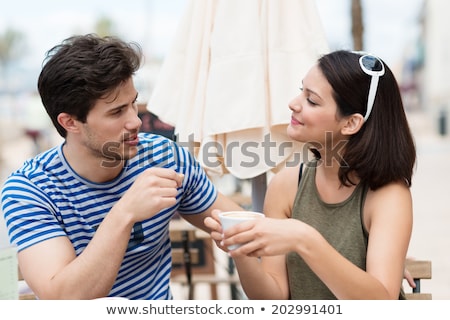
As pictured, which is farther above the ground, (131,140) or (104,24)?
(104,24)

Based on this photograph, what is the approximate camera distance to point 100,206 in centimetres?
192

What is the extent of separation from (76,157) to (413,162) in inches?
45.5

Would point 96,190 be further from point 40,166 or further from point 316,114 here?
point 316,114

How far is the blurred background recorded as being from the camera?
5.39 meters

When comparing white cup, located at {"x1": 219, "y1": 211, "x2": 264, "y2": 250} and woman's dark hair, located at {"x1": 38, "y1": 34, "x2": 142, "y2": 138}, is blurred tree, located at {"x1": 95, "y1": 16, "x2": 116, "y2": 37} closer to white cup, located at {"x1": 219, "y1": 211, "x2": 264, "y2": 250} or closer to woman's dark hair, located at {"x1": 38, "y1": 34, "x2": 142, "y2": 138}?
woman's dark hair, located at {"x1": 38, "y1": 34, "x2": 142, "y2": 138}

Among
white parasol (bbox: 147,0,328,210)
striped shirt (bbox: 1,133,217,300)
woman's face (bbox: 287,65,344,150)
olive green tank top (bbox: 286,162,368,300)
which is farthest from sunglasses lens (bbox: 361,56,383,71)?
striped shirt (bbox: 1,133,217,300)

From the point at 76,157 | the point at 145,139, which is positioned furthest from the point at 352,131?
the point at 76,157

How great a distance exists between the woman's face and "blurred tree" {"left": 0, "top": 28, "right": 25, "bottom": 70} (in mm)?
58828

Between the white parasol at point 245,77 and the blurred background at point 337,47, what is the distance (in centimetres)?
19

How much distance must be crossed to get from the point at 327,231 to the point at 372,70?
0.57 meters

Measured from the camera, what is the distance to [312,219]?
6.52 ft

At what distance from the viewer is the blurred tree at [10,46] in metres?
56.1

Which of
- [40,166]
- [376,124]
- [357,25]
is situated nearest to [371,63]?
[376,124]

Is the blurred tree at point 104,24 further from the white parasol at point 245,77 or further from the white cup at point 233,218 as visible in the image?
the white cup at point 233,218
